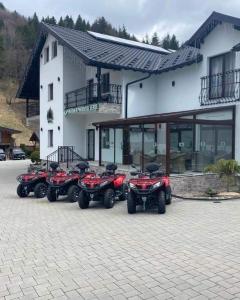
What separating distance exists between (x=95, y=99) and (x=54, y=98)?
466 cm

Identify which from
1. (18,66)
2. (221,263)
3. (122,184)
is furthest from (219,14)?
(18,66)

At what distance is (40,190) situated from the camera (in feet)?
40.8

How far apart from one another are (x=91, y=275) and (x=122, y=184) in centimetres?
598

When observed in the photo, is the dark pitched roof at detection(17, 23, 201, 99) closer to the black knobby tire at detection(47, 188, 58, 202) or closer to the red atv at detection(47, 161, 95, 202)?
the red atv at detection(47, 161, 95, 202)

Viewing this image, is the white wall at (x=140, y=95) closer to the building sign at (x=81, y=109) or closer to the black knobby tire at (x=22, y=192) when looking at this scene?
the building sign at (x=81, y=109)

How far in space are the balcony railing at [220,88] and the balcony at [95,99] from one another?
4.46 m

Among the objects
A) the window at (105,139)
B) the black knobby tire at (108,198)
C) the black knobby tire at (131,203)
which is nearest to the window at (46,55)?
the window at (105,139)

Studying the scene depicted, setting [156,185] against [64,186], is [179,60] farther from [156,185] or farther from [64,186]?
[156,185]

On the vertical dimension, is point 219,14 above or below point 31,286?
above

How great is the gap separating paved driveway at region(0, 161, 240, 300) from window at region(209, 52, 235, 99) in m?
6.70

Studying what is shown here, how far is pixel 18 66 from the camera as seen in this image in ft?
231

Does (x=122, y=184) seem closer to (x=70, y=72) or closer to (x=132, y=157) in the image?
(x=132, y=157)

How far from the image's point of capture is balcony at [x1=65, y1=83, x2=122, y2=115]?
17.7 metres

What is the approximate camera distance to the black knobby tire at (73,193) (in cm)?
1130
